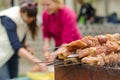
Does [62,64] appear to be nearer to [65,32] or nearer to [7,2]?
[65,32]

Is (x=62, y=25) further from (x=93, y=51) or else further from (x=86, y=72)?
(x=86, y=72)

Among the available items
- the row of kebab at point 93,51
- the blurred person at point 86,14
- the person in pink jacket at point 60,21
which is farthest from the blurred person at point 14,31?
the blurred person at point 86,14

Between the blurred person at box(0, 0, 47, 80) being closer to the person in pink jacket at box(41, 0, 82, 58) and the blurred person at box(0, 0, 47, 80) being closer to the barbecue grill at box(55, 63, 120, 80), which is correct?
the person in pink jacket at box(41, 0, 82, 58)

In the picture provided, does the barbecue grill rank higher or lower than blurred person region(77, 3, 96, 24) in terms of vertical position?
lower

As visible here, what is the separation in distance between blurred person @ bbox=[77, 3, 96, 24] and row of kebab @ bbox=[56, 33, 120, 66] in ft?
19.9

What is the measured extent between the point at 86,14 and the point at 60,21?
14.9ft

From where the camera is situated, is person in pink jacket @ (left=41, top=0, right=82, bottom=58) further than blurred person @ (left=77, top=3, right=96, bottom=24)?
No

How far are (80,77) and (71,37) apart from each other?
195cm

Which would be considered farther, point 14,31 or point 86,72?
point 14,31

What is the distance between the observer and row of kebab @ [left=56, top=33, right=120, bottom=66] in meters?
2.29

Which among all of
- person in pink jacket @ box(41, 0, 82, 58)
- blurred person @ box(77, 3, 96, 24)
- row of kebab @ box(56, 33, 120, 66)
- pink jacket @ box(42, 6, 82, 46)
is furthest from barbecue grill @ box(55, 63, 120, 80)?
blurred person @ box(77, 3, 96, 24)

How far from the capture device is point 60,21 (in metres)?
4.32

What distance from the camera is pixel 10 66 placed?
14.6ft

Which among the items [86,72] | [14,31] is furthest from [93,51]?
[14,31]
